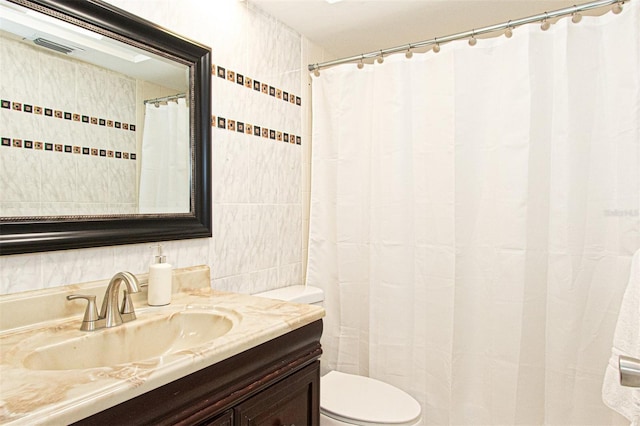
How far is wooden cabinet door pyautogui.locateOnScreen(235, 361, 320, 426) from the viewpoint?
107cm

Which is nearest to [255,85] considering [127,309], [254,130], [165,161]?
[254,130]

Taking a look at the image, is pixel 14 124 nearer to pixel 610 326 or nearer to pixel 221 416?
pixel 221 416

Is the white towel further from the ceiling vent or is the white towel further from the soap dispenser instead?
the ceiling vent

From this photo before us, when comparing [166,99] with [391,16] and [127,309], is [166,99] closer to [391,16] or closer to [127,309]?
[127,309]

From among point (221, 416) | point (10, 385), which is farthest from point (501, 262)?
point (10, 385)

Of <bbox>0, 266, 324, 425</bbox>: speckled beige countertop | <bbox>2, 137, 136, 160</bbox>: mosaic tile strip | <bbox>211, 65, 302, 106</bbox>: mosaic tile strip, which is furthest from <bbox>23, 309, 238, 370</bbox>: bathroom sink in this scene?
<bbox>211, 65, 302, 106</bbox>: mosaic tile strip

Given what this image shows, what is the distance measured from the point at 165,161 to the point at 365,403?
1241mm

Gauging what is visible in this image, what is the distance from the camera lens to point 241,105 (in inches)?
72.0

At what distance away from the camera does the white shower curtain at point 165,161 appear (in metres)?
1.46

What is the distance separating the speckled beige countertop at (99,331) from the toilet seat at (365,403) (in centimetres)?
58

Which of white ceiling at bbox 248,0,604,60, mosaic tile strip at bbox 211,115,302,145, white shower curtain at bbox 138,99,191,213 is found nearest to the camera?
white shower curtain at bbox 138,99,191,213

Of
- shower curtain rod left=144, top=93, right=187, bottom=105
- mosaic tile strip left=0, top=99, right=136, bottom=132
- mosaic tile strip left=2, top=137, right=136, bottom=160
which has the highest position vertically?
shower curtain rod left=144, top=93, right=187, bottom=105

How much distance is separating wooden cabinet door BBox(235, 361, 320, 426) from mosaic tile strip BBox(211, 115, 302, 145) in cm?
101

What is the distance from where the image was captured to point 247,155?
1864 millimetres
